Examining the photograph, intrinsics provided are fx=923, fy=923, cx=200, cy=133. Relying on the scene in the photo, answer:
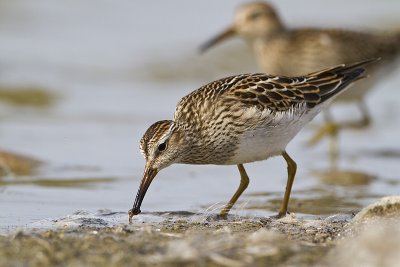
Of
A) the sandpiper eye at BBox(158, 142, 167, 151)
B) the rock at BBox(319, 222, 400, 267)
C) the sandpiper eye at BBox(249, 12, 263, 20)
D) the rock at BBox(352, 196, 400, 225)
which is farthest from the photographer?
the sandpiper eye at BBox(249, 12, 263, 20)

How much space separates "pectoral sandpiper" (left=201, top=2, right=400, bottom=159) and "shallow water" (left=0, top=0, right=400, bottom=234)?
812 millimetres

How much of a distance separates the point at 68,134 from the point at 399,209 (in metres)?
6.75

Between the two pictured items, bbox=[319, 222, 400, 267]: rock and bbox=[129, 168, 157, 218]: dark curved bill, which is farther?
bbox=[129, 168, 157, 218]: dark curved bill

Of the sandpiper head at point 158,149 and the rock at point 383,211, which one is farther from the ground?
the sandpiper head at point 158,149

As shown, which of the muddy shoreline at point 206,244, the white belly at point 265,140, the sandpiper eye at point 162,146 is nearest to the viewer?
the muddy shoreline at point 206,244

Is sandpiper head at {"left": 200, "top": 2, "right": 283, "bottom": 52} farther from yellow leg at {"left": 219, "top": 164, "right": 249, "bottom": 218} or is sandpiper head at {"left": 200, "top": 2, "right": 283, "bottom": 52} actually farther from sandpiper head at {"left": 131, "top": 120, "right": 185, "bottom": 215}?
sandpiper head at {"left": 131, "top": 120, "right": 185, "bottom": 215}

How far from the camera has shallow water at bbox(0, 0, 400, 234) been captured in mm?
9562

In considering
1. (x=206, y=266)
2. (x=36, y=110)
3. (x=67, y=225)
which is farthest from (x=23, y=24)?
(x=206, y=266)

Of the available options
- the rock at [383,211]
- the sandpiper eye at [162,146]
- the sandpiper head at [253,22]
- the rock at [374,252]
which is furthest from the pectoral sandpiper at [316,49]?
the rock at [374,252]

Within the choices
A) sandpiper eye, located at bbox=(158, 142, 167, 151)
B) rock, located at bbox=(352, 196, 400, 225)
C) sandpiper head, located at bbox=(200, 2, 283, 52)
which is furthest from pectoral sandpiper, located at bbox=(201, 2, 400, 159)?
rock, located at bbox=(352, 196, 400, 225)

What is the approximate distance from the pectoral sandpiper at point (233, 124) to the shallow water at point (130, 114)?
548mm

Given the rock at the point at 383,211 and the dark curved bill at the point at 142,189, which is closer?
the rock at the point at 383,211

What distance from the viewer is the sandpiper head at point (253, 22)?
48.7 feet

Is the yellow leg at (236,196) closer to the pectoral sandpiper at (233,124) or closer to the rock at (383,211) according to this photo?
the pectoral sandpiper at (233,124)
